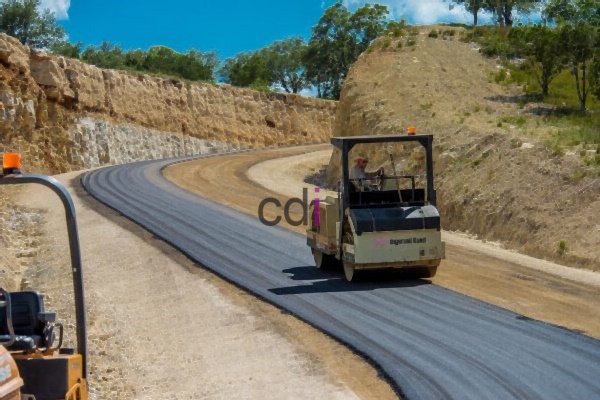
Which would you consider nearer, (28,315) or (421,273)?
(28,315)

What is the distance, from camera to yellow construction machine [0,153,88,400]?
7.29 m

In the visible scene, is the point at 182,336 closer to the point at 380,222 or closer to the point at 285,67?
the point at 380,222

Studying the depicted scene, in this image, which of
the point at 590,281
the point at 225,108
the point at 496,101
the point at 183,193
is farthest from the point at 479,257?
the point at 225,108

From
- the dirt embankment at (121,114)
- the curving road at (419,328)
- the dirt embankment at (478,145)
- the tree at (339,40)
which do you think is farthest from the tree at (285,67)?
the curving road at (419,328)

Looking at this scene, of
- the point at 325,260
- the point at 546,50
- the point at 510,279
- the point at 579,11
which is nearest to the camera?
the point at 510,279

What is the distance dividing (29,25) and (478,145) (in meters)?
55.4

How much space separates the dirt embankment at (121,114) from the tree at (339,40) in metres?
18.6

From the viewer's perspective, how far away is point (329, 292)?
725 inches

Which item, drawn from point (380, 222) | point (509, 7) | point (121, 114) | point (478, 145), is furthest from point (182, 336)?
point (509, 7)

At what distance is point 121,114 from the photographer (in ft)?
208

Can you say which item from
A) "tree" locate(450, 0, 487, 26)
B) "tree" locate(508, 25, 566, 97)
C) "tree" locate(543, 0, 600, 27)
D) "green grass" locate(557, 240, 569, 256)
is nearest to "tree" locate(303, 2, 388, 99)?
"tree" locate(450, 0, 487, 26)

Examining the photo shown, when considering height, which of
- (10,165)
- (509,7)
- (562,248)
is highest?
(509,7)

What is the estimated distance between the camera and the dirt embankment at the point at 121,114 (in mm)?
52938

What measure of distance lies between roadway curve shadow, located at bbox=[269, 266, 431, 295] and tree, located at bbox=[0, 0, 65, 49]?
64147 mm
